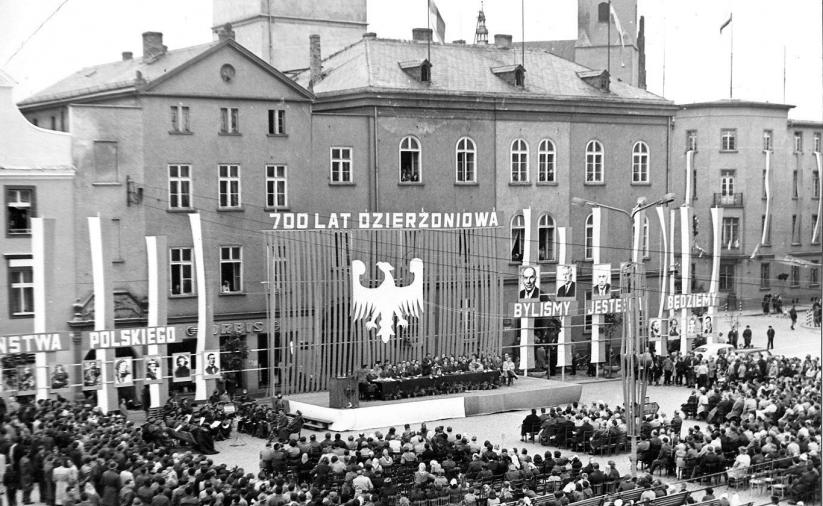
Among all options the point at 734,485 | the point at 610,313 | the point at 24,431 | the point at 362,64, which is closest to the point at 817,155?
the point at 610,313

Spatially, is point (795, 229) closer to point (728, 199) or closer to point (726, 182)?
point (728, 199)

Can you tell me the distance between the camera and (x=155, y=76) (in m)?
45.6

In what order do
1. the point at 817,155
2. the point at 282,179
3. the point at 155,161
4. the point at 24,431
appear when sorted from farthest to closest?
the point at 817,155
the point at 282,179
the point at 155,161
the point at 24,431

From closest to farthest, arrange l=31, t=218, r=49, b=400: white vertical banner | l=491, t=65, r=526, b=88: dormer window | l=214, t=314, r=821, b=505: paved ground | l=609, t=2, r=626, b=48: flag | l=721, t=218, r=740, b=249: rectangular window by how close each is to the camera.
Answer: l=214, t=314, r=821, b=505: paved ground < l=31, t=218, r=49, b=400: white vertical banner < l=491, t=65, r=526, b=88: dormer window < l=609, t=2, r=626, b=48: flag < l=721, t=218, r=740, b=249: rectangular window

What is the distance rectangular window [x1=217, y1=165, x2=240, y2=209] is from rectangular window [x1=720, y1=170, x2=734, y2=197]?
32.3m

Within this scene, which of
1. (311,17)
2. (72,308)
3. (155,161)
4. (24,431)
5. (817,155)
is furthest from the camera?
(817,155)

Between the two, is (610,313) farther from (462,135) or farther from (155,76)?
(155,76)

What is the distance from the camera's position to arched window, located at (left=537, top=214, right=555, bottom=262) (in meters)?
54.6

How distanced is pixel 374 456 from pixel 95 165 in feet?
59.1

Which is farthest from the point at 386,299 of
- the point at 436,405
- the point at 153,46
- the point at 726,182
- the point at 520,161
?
the point at 726,182

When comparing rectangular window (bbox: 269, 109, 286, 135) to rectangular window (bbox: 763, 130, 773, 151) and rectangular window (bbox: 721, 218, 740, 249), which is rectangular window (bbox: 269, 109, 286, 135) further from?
rectangular window (bbox: 763, 130, 773, 151)

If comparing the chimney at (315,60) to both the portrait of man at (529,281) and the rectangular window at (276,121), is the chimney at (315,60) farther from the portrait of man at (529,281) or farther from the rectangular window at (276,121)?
the portrait of man at (529,281)

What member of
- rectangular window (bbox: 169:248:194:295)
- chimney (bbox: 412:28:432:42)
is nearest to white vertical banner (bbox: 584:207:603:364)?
chimney (bbox: 412:28:432:42)

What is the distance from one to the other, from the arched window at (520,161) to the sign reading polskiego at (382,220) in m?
6.12
